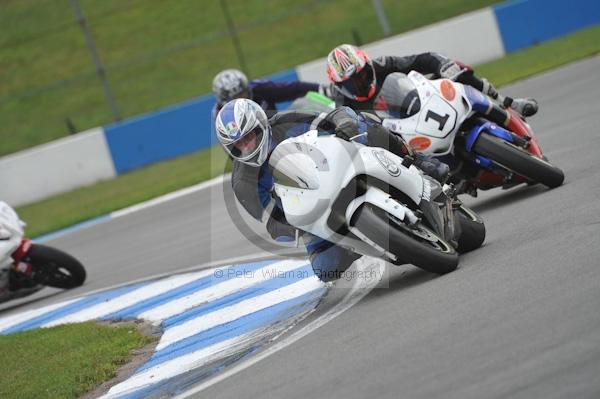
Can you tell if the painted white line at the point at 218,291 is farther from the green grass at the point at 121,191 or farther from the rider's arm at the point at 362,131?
the green grass at the point at 121,191

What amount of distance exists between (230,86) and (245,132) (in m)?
5.26

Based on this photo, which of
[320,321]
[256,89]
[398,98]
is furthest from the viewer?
[256,89]

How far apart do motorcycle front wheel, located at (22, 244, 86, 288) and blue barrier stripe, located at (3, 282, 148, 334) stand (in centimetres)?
80

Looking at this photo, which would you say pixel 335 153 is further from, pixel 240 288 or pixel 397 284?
pixel 240 288

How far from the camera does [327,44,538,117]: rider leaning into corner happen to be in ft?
28.5

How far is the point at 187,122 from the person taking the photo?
2103 centimetres

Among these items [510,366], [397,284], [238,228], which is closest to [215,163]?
[238,228]

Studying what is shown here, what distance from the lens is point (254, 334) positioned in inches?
281

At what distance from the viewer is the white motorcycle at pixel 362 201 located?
6.71 metres

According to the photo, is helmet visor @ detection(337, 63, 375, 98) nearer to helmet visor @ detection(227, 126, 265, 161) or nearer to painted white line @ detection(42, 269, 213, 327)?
helmet visor @ detection(227, 126, 265, 161)

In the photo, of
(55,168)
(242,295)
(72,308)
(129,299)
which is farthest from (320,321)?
(55,168)

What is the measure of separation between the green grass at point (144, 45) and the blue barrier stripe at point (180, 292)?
50.7ft

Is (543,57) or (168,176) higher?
(168,176)

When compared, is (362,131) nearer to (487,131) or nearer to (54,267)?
(487,131)
